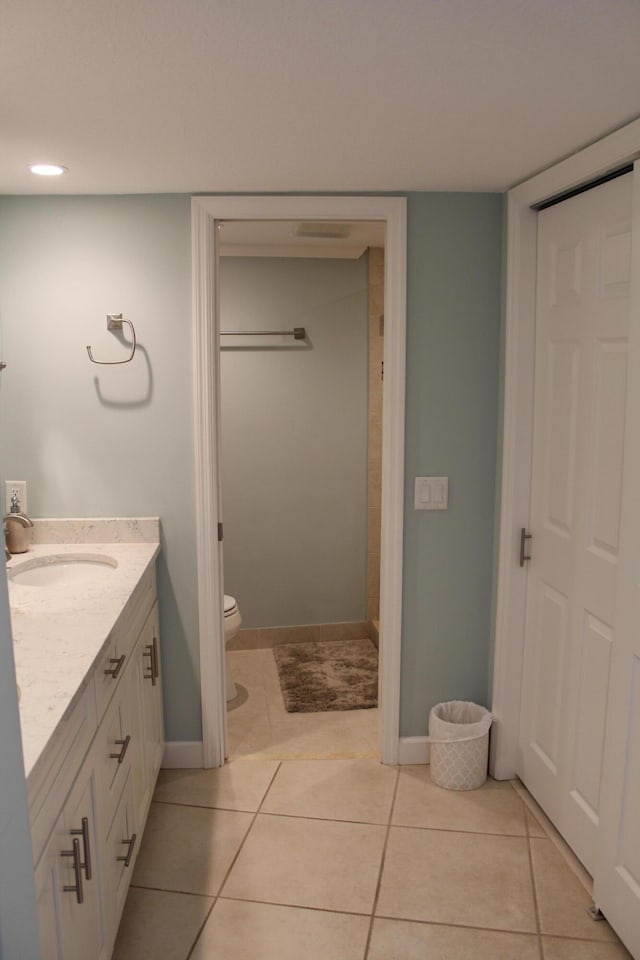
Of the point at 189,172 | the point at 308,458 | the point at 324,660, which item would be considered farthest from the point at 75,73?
the point at 324,660

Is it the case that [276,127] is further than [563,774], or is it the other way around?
[563,774]

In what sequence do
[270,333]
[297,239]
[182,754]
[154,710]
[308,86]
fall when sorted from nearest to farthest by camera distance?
[308,86] < [154,710] < [182,754] < [297,239] < [270,333]

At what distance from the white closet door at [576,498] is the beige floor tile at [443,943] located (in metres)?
0.37

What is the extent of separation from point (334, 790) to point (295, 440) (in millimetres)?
1941

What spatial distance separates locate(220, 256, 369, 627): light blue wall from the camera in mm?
4160

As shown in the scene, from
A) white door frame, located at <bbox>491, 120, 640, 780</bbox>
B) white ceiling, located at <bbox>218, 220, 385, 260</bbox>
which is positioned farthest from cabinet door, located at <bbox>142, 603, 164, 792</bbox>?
white ceiling, located at <bbox>218, 220, 385, 260</bbox>

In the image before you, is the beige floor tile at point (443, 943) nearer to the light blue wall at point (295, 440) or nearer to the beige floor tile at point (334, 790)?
the beige floor tile at point (334, 790)

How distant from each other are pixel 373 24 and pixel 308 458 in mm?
3007

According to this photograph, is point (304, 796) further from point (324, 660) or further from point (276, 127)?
point (276, 127)

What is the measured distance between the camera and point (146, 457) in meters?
2.89

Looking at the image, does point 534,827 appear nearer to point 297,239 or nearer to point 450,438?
point 450,438

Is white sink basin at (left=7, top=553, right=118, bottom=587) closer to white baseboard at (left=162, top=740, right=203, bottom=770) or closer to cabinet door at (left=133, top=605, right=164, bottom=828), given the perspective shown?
cabinet door at (left=133, top=605, right=164, bottom=828)

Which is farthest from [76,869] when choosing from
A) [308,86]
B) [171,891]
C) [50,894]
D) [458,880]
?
[308,86]

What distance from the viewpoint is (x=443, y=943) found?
7.07 ft
